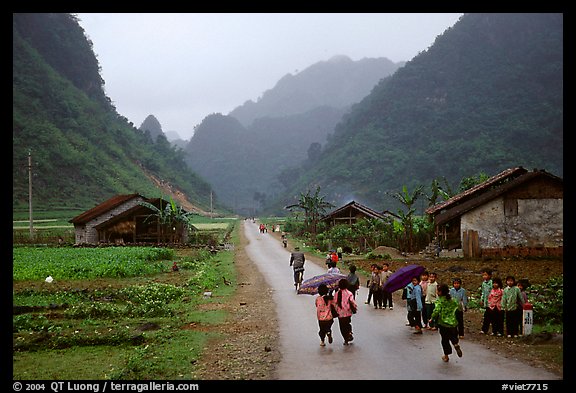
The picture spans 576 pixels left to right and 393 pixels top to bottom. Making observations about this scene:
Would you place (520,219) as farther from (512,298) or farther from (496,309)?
(512,298)

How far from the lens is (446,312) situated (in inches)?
392

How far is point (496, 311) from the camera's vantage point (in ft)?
39.2

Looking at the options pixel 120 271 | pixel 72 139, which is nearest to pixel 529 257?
pixel 120 271

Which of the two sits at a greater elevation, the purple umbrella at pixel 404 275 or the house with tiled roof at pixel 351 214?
the house with tiled roof at pixel 351 214

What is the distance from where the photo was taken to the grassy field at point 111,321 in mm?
10484

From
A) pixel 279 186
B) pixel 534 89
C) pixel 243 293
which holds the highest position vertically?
pixel 534 89

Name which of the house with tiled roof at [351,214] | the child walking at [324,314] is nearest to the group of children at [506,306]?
the child walking at [324,314]

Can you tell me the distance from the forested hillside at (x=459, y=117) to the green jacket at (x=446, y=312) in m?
86.4

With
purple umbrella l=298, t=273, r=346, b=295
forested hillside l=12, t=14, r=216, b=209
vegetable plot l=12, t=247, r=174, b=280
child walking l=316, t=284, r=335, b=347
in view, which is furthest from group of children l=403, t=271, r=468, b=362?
forested hillside l=12, t=14, r=216, b=209

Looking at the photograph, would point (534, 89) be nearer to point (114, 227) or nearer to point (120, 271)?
point (114, 227)

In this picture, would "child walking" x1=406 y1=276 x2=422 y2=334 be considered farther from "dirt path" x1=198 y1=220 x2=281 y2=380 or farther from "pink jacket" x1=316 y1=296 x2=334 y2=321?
"dirt path" x1=198 y1=220 x2=281 y2=380

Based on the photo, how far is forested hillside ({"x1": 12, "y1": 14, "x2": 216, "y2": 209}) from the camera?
8044 centimetres

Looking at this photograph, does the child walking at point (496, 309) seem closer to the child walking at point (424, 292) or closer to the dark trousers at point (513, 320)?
the dark trousers at point (513, 320)

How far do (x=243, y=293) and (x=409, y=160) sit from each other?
96.3m
